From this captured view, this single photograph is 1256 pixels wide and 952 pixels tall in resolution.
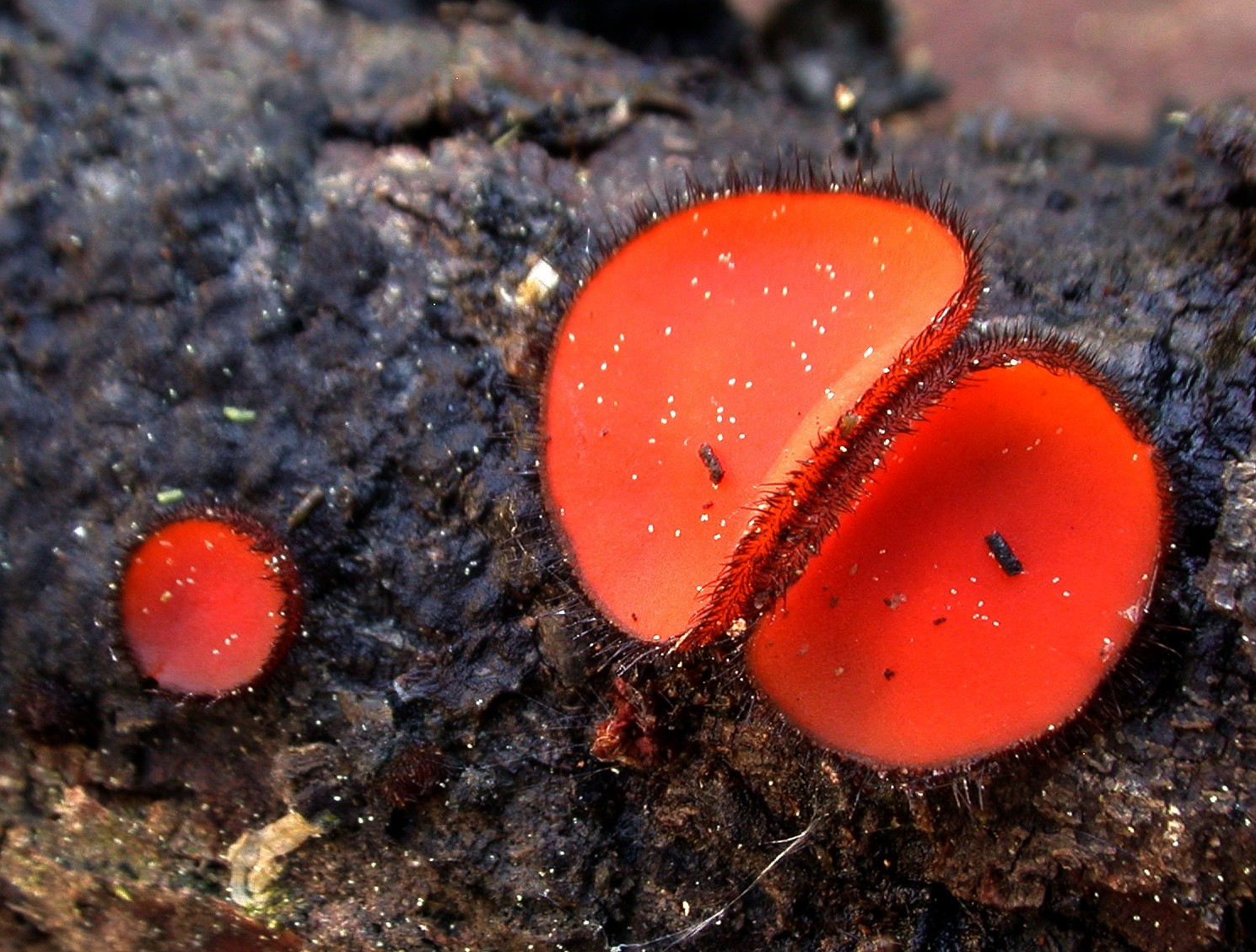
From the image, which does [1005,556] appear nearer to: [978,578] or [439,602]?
[978,578]

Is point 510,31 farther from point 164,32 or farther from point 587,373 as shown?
point 587,373

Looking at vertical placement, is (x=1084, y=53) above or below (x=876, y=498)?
below

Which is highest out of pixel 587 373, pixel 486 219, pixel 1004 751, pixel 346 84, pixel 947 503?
pixel 346 84

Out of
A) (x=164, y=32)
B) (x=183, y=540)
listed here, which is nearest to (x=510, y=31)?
(x=164, y=32)

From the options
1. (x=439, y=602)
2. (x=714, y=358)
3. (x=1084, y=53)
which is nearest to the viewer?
(x=714, y=358)

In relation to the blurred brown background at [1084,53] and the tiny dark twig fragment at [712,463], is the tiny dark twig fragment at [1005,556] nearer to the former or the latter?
the tiny dark twig fragment at [712,463]

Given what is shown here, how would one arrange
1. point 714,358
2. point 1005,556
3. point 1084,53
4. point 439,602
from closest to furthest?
1. point 1005,556
2. point 714,358
3. point 439,602
4. point 1084,53

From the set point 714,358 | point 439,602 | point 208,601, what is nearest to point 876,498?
point 714,358
